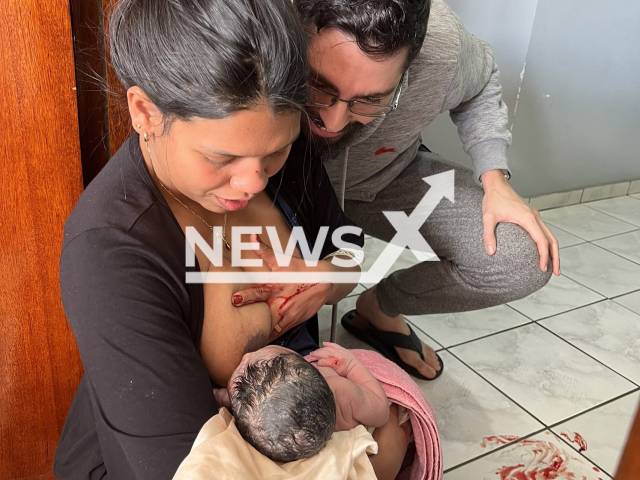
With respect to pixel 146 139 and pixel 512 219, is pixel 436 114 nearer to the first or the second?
pixel 512 219

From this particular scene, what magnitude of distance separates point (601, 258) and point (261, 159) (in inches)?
90.9

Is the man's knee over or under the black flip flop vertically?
over

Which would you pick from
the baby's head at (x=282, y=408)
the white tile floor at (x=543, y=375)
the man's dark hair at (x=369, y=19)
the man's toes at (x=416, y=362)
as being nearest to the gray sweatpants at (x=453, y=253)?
the man's toes at (x=416, y=362)

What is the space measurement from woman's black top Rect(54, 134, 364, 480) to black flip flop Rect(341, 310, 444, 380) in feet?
3.44

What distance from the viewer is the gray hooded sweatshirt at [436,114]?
146 centimetres

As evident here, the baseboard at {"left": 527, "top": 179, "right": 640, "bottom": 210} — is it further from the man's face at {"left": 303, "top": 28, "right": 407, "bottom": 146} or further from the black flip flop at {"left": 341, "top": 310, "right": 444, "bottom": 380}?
the man's face at {"left": 303, "top": 28, "right": 407, "bottom": 146}

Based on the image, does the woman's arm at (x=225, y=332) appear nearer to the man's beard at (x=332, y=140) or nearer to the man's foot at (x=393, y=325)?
the man's beard at (x=332, y=140)

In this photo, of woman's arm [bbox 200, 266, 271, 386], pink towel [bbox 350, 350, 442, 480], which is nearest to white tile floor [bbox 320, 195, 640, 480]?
pink towel [bbox 350, 350, 442, 480]

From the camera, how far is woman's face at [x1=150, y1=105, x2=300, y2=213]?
2.65ft

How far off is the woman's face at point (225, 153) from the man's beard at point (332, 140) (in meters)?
0.29

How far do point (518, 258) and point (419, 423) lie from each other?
0.62 m

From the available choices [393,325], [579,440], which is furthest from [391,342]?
[579,440]

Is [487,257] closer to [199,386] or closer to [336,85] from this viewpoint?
[336,85]

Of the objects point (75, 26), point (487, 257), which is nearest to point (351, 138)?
point (487, 257)
